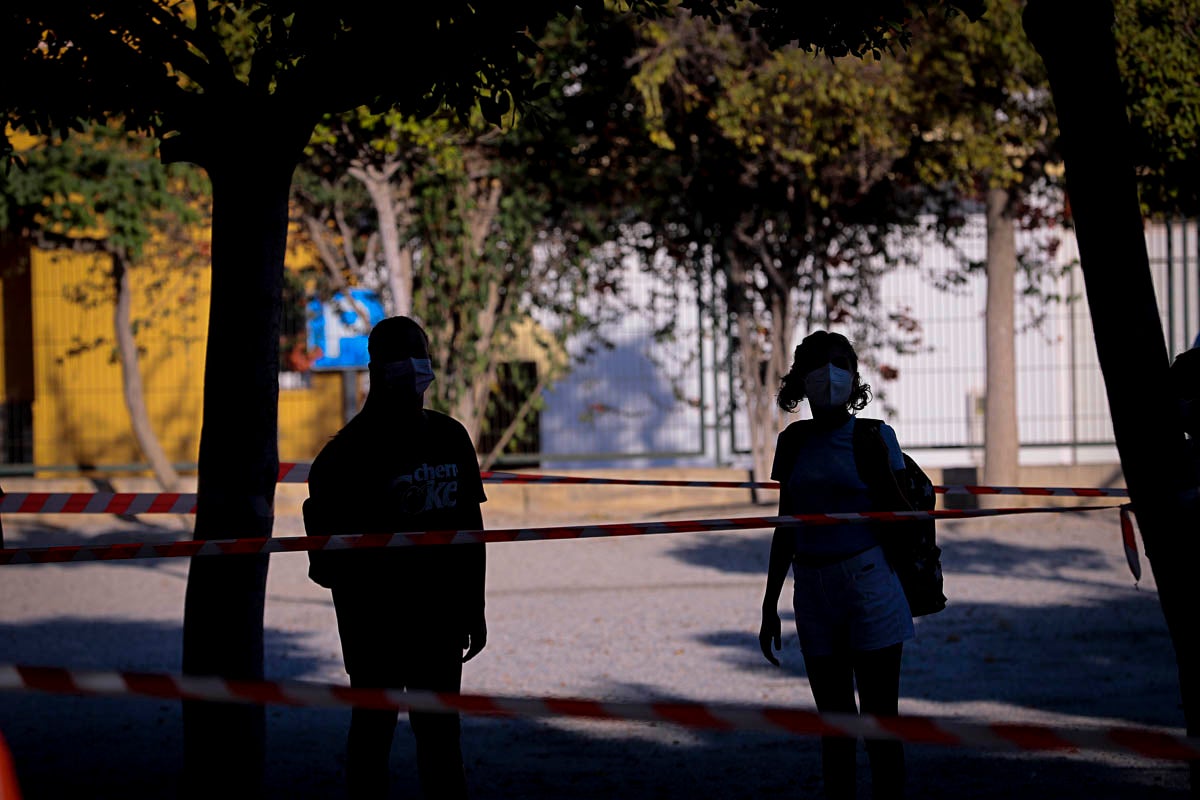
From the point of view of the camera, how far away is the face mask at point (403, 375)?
4461mm

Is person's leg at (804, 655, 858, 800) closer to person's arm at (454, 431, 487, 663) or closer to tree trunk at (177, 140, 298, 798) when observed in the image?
person's arm at (454, 431, 487, 663)

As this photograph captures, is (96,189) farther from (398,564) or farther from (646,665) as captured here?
(398,564)

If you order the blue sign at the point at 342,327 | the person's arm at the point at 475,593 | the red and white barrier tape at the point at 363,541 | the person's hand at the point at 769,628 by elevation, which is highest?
the blue sign at the point at 342,327

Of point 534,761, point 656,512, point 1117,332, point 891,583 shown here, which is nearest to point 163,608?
point 534,761

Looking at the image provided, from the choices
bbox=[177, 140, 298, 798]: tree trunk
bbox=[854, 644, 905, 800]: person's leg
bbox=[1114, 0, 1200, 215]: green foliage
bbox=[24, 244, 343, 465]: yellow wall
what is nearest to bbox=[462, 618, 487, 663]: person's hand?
bbox=[177, 140, 298, 798]: tree trunk

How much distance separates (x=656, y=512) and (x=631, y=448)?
3.48 feet

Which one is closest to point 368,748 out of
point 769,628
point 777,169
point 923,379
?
point 769,628

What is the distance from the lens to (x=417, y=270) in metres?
18.3

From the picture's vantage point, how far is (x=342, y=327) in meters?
18.0

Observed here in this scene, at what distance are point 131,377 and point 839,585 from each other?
14760mm

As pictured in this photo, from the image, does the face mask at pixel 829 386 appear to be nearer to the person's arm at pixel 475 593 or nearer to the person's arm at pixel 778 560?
the person's arm at pixel 778 560

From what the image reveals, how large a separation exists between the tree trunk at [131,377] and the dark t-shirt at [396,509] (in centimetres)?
1393

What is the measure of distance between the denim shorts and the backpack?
0.06 metres

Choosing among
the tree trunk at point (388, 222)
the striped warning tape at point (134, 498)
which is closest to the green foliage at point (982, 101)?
the tree trunk at point (388, 222)
